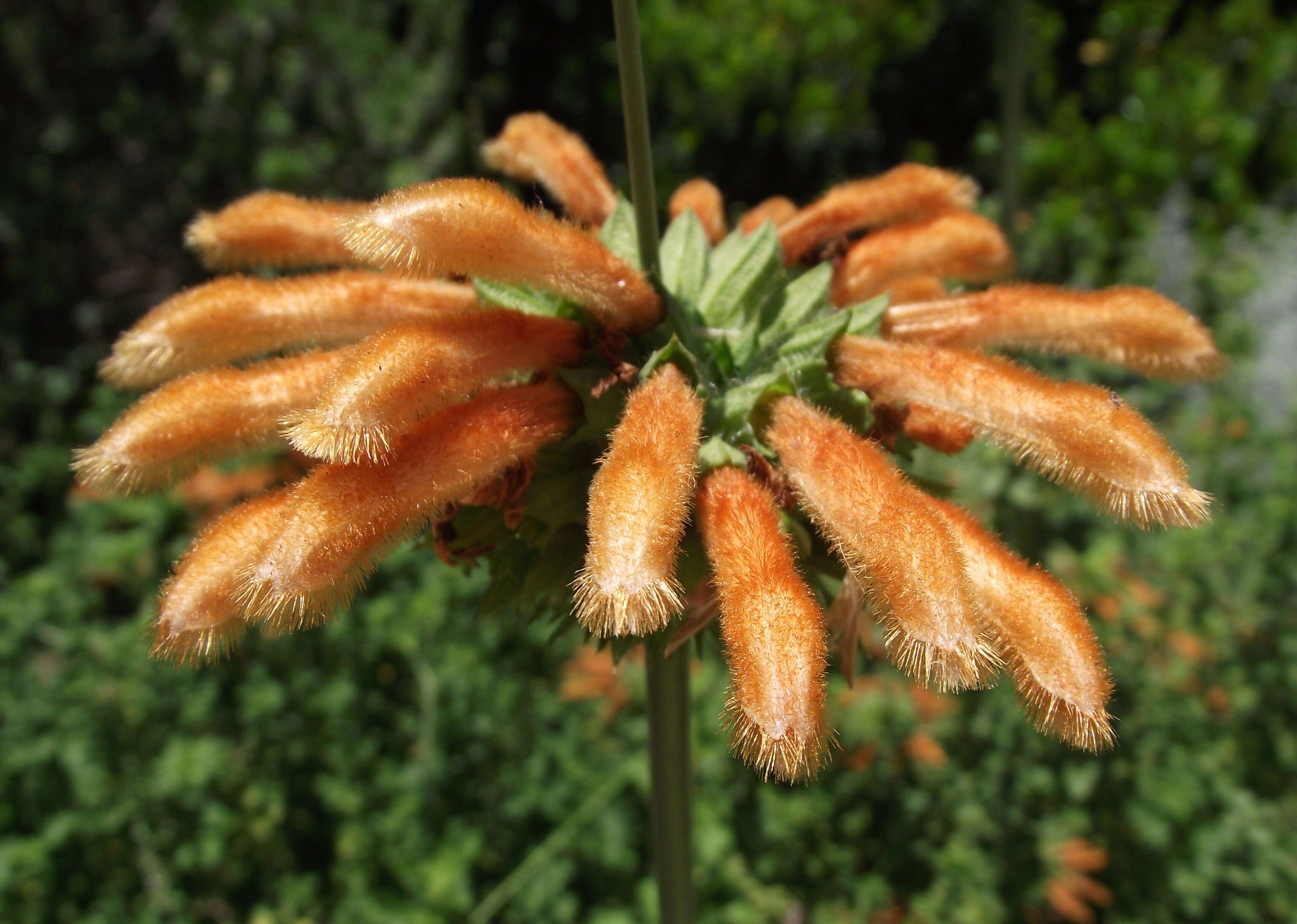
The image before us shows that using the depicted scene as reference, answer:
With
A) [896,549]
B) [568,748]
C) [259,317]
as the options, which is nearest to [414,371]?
[259,317]

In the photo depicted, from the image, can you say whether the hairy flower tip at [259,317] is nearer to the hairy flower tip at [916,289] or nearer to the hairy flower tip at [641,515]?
the hairy flower tip at [641,515]

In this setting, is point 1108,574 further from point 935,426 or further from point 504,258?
point 504,258

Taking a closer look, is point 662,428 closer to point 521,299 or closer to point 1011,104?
point 521,299

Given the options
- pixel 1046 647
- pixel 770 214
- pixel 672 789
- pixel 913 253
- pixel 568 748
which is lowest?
pixel 568 748

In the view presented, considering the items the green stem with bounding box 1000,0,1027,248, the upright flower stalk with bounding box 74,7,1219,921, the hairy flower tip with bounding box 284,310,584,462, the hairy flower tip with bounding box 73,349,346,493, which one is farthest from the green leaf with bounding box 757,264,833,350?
the green stem with bounding box 1000,0,1027,248

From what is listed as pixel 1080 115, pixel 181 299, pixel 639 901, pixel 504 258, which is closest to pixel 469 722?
pixel 639 901

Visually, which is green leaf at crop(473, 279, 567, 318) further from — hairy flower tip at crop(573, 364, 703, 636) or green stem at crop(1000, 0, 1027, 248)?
green stem at crop(1000, 0, 1027, 248)
